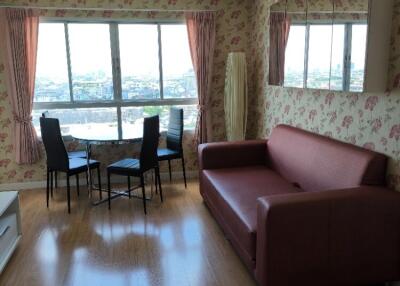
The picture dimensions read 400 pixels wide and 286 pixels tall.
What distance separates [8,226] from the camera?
2.69 m

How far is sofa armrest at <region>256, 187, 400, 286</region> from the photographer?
1.97 meters

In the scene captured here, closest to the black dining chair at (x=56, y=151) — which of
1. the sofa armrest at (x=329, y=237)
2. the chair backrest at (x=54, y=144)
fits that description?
the chair backrest at (x=54, y=144)

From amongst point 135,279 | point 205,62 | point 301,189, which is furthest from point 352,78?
point 205,62

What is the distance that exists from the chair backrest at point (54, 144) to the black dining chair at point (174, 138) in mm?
1079

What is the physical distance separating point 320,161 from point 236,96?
1935 mm

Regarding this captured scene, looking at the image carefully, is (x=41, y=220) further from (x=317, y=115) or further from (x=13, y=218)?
(x=317, y=115)

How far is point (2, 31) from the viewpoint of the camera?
156 inches

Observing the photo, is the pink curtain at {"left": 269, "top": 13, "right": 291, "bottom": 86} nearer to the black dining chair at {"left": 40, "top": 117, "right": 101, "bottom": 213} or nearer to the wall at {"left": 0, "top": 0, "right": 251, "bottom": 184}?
the wall at {"left": 0, "top": 0, "right": 251, "bottom": 184}

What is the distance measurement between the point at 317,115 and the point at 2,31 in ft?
12.0

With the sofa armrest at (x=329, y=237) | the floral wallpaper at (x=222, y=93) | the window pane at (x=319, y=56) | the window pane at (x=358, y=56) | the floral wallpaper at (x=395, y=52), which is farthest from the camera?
the floral wallpaper at (x=222, y=93)

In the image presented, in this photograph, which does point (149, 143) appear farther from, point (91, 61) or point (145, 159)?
point (91, 61)

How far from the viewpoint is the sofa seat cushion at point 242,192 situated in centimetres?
229

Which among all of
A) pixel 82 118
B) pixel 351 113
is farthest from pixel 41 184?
pixel 351 113

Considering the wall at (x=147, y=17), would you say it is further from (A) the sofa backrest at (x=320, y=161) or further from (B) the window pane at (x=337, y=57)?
(B) the window pane at (x=337, y=57)
